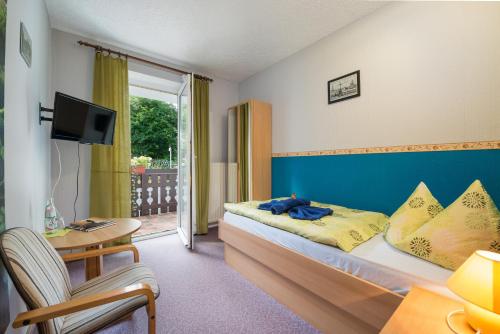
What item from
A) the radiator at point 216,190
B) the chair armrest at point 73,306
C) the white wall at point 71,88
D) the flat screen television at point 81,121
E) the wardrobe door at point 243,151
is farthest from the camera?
the radiator at point 216,190

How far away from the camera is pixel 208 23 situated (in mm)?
2514

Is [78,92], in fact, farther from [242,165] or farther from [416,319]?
[416,319]

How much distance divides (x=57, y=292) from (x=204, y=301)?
1.04 meters

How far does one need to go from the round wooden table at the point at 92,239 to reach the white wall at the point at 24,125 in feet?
0.83

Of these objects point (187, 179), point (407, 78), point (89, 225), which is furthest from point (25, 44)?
point (407, 78)

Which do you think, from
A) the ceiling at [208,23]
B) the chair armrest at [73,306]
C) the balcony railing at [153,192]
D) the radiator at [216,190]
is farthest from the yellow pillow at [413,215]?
the balcony railing at [153,192]

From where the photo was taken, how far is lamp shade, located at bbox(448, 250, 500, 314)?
657mm

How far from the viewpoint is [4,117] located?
3.57 feet

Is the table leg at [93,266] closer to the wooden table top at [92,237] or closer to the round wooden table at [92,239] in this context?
the round wooden table at [92,239]

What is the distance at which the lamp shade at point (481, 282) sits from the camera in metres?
0.66

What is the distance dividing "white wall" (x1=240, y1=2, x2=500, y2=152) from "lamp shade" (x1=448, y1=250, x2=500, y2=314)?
1.49 m

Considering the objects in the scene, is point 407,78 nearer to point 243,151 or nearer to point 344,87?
point 344,87

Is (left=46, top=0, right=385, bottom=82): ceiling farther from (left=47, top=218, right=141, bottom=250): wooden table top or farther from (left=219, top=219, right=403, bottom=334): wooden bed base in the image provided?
(left=219, top=219, right=403, bottom=334): wooden bed base

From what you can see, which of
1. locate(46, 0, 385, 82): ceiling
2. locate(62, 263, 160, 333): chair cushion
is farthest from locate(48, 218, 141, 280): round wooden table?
locate(46, 0, 385, 82): ceiling
